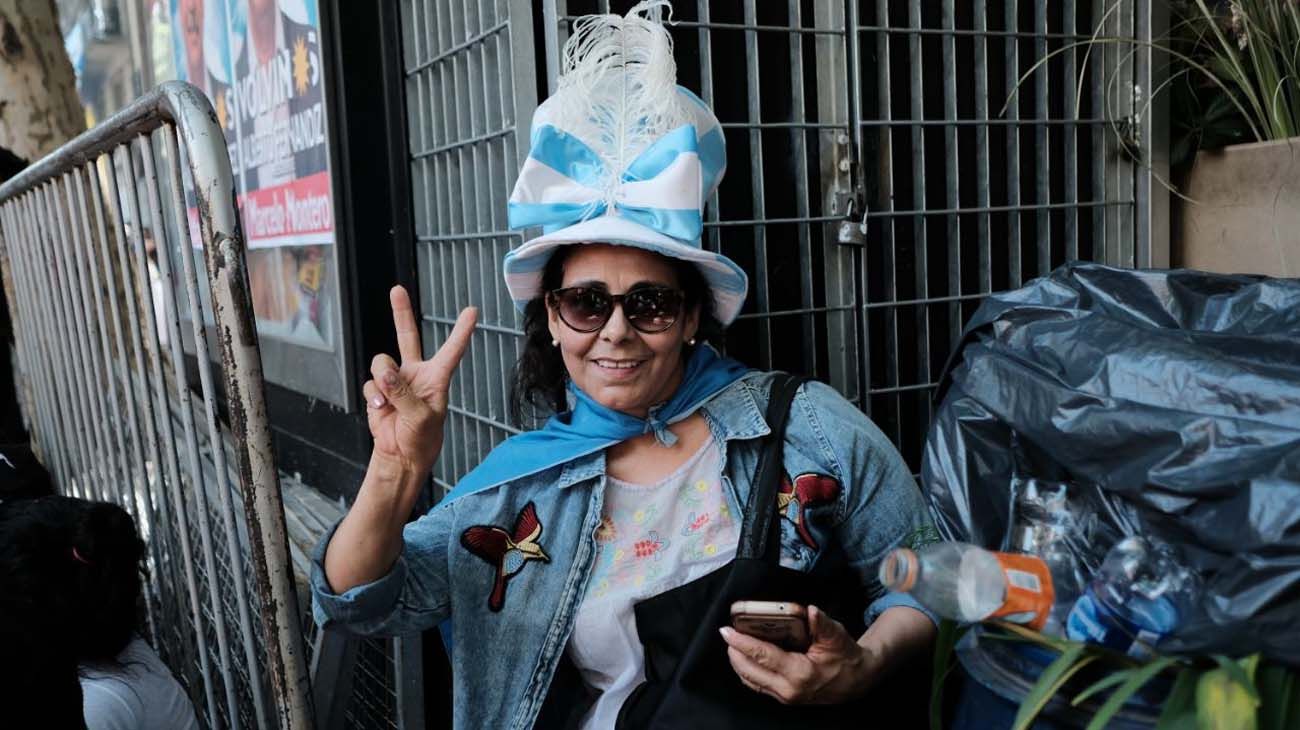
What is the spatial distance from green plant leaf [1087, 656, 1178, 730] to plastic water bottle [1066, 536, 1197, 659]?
0.24 feet

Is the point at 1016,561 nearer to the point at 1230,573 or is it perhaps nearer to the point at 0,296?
the point at 1230,573

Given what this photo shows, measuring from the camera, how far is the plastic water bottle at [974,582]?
1353mm

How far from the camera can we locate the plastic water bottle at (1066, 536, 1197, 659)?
1.33 meters

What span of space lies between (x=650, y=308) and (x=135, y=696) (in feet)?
4.48

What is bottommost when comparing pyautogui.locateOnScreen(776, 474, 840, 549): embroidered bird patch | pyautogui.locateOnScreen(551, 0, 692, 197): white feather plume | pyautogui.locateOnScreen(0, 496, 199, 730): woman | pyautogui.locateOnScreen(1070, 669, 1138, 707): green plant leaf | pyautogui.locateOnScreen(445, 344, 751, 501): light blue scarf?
pyautogui.locateOnScreen(0, 496, 199, 730): woman

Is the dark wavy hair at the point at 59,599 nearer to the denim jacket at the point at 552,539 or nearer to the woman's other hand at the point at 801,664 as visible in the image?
the denim jacket at the point at 552,539

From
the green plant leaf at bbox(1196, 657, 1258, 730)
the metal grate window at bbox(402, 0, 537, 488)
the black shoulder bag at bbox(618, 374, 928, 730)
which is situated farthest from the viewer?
the metal grate window at bbox(402, 0, 537, 488)

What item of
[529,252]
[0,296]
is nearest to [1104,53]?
[529,252]

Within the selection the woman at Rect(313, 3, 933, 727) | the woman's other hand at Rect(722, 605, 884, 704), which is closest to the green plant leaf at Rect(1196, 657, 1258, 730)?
the woman's other hand at Rect(722, 605, 884, 704)

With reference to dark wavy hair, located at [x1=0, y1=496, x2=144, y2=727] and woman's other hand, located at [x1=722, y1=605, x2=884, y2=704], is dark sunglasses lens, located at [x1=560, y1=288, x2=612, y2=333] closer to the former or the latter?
woman's other hand, located at [x1=722, y1=605, x2=884, y2=704]

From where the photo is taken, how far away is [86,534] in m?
2.17

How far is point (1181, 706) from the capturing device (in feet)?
3.99

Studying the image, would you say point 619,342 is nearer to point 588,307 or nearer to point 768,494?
point 588,307

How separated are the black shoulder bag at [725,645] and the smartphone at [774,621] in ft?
0.25
